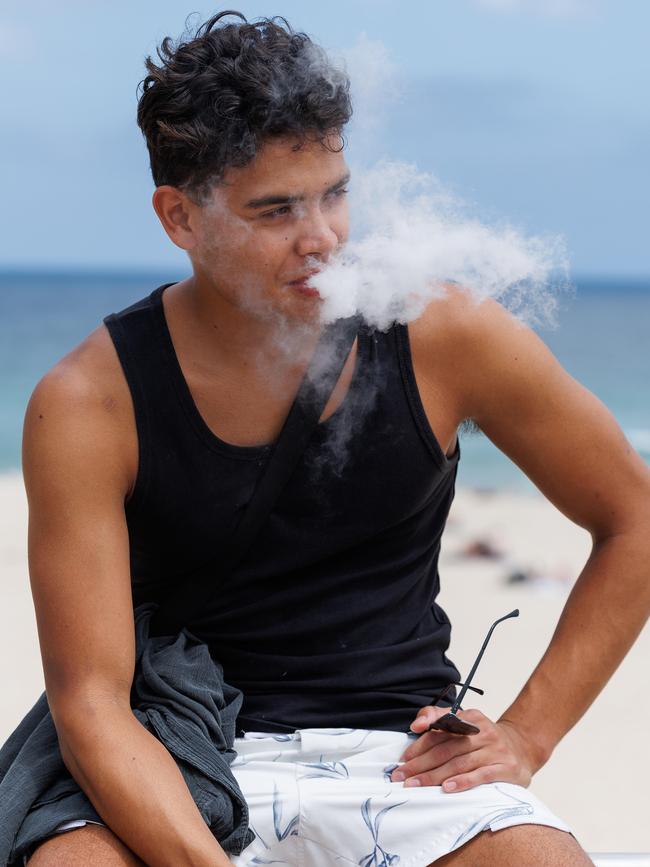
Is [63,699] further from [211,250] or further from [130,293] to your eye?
[130,293]

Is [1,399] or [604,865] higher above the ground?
[1,399]

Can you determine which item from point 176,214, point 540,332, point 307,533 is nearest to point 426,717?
point 307,533

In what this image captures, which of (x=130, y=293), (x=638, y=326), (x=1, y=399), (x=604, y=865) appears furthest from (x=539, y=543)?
(x=130, y=293)

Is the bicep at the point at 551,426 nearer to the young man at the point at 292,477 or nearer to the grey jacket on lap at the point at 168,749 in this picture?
the young man at the point at 292,477

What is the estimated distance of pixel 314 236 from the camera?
2.02m

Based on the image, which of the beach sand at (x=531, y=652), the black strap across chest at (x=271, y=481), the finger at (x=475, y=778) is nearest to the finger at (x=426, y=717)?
the finger at (x=475, y=778)

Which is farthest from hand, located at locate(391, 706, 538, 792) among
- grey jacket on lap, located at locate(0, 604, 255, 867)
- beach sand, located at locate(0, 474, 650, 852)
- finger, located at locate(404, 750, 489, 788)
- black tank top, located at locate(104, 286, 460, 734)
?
beach sand, located at locate(0, 474, 650, 852)

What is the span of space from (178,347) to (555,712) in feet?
2.98

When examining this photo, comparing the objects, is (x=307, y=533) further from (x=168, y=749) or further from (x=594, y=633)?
(x=594, y=633)

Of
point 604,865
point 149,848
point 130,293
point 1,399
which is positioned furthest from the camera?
point 130,293

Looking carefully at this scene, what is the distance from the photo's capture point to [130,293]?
115 feet

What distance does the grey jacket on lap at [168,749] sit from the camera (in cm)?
187

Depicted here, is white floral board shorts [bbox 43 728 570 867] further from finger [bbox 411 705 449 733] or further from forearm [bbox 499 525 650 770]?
forearm [bbox 499 525 650 770]

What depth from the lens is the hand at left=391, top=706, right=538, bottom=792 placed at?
1.92 metres
